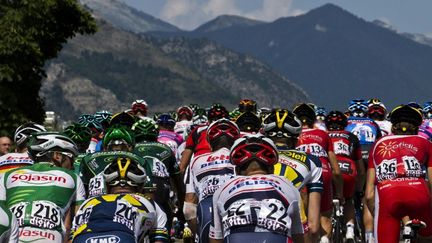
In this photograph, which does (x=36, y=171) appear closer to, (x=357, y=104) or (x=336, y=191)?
(x=336, y=191)

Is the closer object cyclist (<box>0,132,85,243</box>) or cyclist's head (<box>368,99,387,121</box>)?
cyclist (<box>0,132,85,243</box>)

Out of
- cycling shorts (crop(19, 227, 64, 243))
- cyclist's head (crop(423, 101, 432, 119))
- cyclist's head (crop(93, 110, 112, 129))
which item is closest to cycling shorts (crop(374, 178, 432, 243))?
cycling shorts (crop(19, 227, 64, 243))

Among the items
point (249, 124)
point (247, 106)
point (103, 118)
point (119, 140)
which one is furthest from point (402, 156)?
point (247, 106)

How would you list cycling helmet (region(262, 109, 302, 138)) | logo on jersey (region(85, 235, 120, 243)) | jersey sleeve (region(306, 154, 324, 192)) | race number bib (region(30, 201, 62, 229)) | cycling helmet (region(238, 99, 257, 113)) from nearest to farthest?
logo on jersey (region(85, 235, 120, 243)), race number bib (region(30, 201, 62, 229)), jersey sleeve (region(306, 154, 324, 192)), cycling helmet (region(262, 109, 302, 138)), cycling helmet (region(238, 99, 257, 113))

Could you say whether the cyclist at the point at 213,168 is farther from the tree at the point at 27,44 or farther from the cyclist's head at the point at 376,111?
the tree at the point at 27,44

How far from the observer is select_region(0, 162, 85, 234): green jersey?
8.89 meters

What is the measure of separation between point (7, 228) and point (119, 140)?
3868 millimetres

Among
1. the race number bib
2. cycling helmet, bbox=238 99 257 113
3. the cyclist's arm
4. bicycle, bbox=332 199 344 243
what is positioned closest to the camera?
the race number bib

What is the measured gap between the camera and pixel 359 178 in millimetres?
17422

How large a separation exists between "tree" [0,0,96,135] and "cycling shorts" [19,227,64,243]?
3399cm

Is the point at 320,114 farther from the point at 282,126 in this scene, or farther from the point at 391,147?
the point at 282,126

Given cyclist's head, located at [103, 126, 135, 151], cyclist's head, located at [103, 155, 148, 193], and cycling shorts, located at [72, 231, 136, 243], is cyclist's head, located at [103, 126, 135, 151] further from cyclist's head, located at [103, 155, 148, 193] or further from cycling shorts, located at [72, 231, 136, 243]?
cycling shorts, located at [72, 231, 136, 243]

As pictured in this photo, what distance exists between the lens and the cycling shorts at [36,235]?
877 cm

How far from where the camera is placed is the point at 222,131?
36.1 ft
